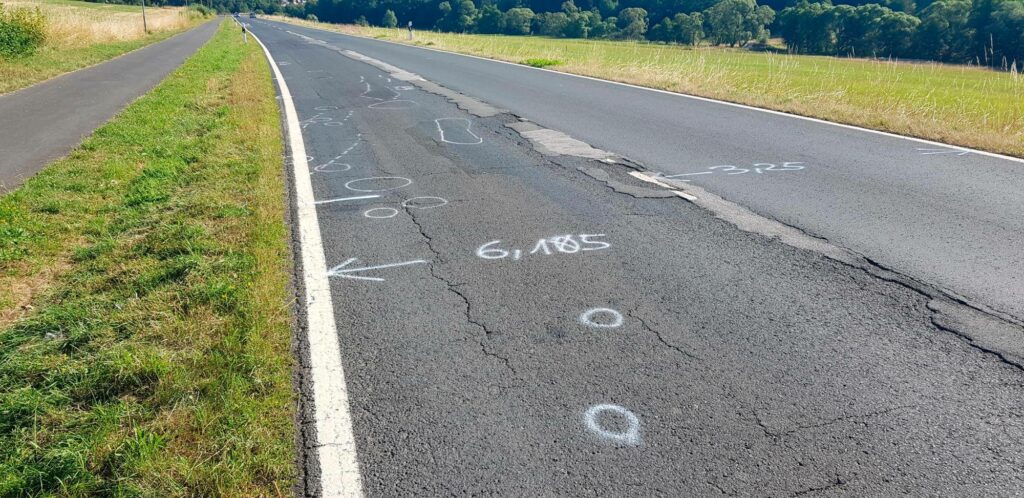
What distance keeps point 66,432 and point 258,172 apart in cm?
461

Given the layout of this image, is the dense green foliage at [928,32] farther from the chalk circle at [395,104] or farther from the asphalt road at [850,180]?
the chalk circle at [395,104]

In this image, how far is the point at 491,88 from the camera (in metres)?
15.5

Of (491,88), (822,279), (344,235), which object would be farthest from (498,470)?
(491,88)

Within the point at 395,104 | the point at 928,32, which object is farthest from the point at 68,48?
the point at 928,32

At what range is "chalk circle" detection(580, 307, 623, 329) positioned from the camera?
3797 millimetres

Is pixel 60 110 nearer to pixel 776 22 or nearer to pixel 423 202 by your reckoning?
pixel 423 202

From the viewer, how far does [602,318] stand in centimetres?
388

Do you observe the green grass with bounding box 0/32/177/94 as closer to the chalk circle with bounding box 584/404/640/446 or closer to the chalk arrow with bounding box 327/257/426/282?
the chalk arrow with bounding box 327/257/426/282

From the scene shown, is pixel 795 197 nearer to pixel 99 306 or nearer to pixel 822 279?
pixel 822 279

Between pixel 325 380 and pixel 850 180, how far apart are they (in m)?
5.97

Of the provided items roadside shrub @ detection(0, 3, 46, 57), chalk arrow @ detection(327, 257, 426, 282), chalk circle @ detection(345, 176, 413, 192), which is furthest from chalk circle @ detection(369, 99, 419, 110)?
roadside shrub @ detection(0, 3, 46, 57)

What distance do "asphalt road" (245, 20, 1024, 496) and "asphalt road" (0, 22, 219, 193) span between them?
5.25 metres

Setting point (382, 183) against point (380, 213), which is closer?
point (380, 213)

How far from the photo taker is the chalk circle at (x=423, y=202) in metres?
6.16
